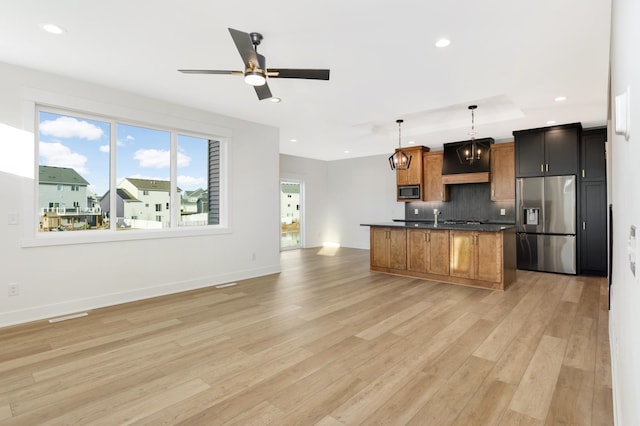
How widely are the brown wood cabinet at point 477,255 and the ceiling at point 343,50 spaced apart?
2.00 meters

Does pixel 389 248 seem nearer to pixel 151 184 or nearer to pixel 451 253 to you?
pixel 451 253

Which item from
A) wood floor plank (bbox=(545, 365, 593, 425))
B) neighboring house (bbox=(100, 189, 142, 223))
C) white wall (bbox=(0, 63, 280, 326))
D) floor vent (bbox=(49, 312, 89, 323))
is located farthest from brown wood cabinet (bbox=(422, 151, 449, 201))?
floor vent (bbox=(49, 312, 89, 323))

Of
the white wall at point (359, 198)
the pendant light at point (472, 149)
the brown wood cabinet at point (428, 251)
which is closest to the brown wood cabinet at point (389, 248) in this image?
the brown wood cabinet at point (428, 251)

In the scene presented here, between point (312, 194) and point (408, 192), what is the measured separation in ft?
10.1

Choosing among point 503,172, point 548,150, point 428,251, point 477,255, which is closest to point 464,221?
point 503,172

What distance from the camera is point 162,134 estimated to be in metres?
4.82

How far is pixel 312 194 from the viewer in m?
10.1

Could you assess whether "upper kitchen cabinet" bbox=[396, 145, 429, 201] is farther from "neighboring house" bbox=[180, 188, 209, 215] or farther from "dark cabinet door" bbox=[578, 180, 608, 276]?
"neighboring house" bbox=[180, 188, 209, 215]

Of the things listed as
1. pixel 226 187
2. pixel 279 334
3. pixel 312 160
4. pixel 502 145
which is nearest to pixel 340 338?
pixel 279 334

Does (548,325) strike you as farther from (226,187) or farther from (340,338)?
(226,187)

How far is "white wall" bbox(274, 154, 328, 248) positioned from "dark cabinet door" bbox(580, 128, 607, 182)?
6.45 m

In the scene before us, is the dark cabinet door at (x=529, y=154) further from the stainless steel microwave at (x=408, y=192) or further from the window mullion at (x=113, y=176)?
the window mullion at (x=113, y=176)

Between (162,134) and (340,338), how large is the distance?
151 inches

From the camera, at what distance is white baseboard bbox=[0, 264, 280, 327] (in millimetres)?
3520
